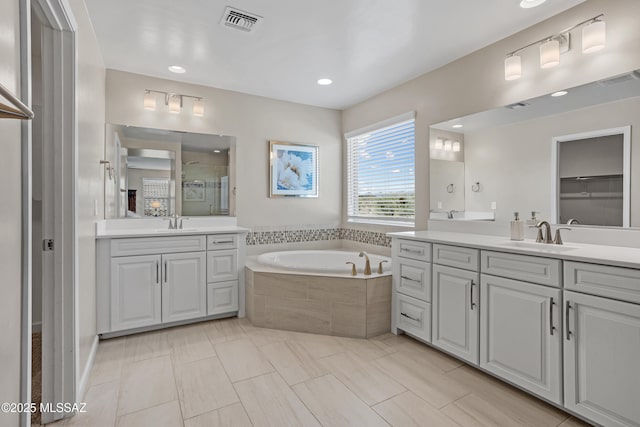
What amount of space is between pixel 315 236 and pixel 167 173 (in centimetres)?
188

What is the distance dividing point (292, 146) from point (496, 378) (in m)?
3.08

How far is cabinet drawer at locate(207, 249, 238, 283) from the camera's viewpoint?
10.3 feet

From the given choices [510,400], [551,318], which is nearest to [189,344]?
[510,400]

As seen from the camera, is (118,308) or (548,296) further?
(118,308)

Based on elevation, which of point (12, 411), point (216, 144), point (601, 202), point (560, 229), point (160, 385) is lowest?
point (160, 385)

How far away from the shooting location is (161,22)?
2.35 metres

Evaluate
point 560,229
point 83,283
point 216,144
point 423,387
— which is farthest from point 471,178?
point 83,283

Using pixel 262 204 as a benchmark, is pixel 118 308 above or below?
below

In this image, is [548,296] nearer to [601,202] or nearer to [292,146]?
[601,202]

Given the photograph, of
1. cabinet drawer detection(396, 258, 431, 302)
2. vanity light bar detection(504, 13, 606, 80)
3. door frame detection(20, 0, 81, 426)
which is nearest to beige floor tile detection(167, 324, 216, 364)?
door frame detection(20, 0, 81, 426)

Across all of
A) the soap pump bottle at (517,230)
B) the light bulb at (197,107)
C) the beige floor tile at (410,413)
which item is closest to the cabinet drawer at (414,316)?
the beige floor tile at (410,413)

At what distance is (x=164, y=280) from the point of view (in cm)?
291

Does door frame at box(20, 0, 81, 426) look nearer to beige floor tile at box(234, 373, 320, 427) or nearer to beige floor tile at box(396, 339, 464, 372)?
beige floor tile at box(234, 373, 320, 427)

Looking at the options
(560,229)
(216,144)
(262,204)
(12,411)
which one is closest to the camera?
(12,411)
